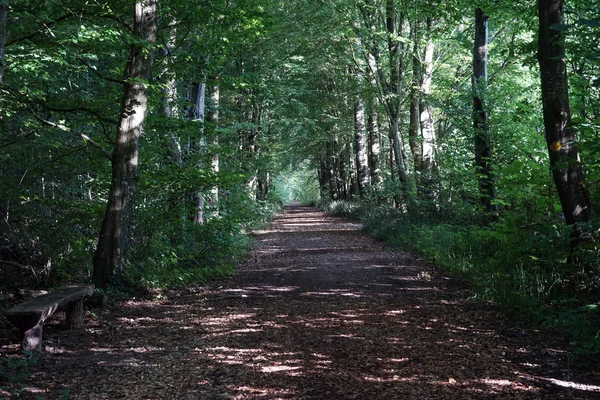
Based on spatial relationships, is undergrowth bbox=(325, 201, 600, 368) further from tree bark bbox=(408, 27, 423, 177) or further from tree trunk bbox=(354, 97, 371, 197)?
tree trunk bbox=(354, 97, 371, 197)

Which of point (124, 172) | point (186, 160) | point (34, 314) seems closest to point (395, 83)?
point (186, 160)

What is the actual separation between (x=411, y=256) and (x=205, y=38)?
759cm

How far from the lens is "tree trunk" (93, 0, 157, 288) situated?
Answer: 7941mm

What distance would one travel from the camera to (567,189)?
6.67 m

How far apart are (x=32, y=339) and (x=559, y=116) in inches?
283

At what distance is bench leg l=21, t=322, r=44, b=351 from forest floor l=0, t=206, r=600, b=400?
0.72ft

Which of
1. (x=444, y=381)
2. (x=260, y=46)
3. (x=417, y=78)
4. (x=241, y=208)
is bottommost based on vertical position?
(x=444, y=381)

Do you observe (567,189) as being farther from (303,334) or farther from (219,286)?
(219,286)

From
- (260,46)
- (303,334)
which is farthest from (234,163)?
(303,334)

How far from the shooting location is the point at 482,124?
10703 millimetres

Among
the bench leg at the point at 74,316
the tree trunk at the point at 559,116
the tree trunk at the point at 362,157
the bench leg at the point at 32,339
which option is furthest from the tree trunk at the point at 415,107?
the bench leg at the point at 32,339

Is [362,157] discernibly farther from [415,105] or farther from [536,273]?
[536,273]

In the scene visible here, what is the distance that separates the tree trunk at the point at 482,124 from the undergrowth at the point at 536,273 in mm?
957

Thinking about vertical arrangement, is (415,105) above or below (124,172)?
above
